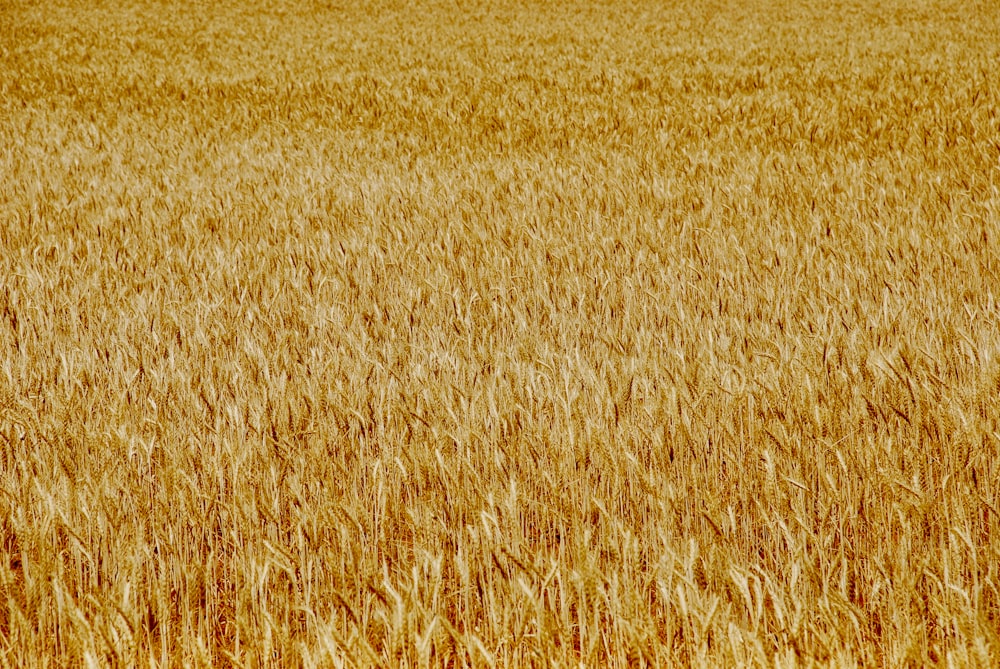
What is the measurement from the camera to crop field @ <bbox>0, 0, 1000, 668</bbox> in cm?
166

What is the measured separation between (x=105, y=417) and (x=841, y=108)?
7994 mm

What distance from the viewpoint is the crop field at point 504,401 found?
166 cm

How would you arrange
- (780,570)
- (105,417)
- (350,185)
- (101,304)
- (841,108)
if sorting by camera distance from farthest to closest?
(841,108)
(350,185)
(101,304)
(105,417)
(780,570)

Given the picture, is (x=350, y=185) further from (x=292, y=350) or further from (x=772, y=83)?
(x=772, y=83)

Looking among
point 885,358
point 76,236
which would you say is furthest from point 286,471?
point 76,236

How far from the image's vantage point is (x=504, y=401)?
8.26 feet

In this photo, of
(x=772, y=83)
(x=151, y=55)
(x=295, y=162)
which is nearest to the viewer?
(x=295, y=162)

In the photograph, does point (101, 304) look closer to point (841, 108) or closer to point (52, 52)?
point (841, 108)

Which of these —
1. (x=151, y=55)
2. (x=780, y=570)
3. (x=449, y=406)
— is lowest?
(x=780, y=570)

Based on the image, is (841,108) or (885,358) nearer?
(885,358)

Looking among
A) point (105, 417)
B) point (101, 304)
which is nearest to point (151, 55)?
point (101, 304)

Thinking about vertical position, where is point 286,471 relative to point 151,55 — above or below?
below

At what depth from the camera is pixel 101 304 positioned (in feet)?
11.6

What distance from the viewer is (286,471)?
2180mm
